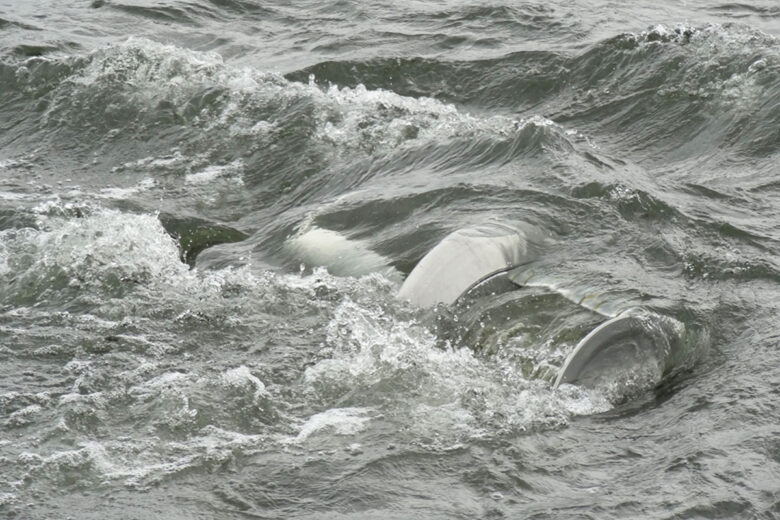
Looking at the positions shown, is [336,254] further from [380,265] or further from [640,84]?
[640,84]

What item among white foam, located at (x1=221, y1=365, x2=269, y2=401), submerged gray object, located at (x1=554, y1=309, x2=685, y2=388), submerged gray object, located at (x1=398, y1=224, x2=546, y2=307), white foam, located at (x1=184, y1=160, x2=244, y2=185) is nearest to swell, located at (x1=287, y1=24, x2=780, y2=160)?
white foam, located at (x1=184, y1=160, x2=244, y2=185)

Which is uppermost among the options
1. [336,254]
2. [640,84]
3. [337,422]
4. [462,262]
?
[640,84]

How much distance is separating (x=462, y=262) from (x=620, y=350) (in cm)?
102

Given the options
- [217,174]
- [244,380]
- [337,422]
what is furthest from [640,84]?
[337,422]

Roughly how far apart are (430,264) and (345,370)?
2.78 feet

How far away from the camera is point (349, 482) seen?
4.47m

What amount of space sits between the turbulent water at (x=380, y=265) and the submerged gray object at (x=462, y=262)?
95mm

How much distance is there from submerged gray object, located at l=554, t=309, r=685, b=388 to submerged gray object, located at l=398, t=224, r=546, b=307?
30.5 inches

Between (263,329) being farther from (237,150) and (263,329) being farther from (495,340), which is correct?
(237,150)

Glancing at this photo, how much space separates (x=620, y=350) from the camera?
5.12 meters

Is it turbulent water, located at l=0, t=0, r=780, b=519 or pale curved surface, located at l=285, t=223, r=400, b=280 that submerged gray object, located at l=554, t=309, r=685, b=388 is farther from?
pale curved surface, located at l=285, t=223, r=400, b=280

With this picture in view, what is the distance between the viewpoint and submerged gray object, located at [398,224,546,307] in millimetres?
5727

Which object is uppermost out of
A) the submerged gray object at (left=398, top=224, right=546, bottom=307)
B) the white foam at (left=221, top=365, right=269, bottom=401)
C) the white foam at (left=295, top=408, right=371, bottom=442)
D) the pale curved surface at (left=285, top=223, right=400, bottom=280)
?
the submerged gray object at (left=398, top=224, right=546, bottom=307)

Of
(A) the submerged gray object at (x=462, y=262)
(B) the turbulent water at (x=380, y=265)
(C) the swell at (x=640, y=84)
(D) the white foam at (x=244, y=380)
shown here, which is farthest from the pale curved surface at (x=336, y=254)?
(C) the swell at (x=640, y=84)
